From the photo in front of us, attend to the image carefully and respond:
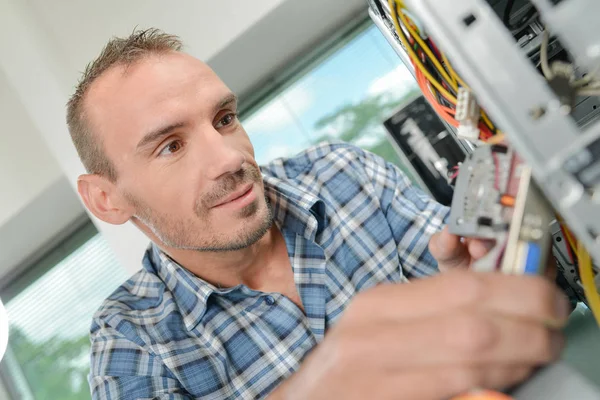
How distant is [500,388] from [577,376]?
0.05 m

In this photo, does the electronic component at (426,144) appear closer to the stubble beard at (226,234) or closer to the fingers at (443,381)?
the stubble beard at (226,234)

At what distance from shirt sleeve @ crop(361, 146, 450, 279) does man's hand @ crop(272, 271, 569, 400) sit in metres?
0.66

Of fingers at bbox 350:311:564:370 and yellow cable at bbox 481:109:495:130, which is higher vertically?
yellow cable at bbox 481:109:495:130

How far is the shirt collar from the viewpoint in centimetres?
97

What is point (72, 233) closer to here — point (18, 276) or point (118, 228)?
point (18, 276)

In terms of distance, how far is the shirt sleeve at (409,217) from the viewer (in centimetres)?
100

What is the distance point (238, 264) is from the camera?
105cm

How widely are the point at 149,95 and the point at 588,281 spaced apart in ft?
2.84

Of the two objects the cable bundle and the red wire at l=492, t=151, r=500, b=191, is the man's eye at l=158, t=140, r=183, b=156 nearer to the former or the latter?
the cable bundle

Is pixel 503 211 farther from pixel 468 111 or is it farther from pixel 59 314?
pixel 59 314

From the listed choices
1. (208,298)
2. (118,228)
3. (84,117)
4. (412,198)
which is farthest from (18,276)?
(412,198)

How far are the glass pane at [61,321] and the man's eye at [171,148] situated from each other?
1634 millimetres

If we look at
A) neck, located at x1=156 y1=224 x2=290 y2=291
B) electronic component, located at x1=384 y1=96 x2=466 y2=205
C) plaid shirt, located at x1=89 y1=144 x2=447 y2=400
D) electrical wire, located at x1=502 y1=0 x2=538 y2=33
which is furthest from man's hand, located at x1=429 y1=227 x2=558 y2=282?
electronic component, located at x1=384 y1=96 x2=466 y2=205

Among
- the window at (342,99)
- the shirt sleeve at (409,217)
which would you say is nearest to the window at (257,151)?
the window at (342,99)
